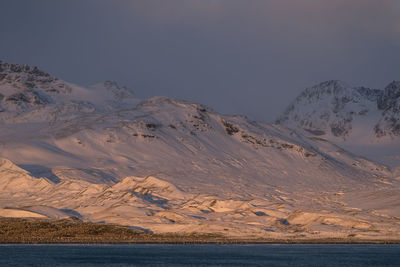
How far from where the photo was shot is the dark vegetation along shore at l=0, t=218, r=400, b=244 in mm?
161875

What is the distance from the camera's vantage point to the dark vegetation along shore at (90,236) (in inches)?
6373

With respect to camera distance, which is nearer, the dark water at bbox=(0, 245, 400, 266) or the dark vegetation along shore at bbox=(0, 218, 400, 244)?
the dark water at bbox=(0, 245, 400, 266)

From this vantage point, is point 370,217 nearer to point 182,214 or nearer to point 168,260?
point 182,214

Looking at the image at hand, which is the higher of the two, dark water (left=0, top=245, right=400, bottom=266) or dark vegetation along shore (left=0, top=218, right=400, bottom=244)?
dark vegetation along shore (left=0, top=218, right=400, bottom=244)

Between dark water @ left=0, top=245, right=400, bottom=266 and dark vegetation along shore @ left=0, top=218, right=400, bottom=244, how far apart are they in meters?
6.50

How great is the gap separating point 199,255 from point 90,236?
44976 millimetres

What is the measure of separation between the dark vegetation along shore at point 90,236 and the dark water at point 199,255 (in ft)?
21.3

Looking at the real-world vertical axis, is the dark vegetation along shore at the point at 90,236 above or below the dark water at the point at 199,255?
above

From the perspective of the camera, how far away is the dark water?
11784 centimetres

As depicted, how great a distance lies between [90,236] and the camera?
16862 centimetres

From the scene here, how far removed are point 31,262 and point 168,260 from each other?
78.5ft

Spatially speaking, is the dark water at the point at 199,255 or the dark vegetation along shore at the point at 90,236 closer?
the dark water at the point at 199,255

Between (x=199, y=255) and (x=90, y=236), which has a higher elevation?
(x=90, y=236)

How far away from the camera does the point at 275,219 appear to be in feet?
635
